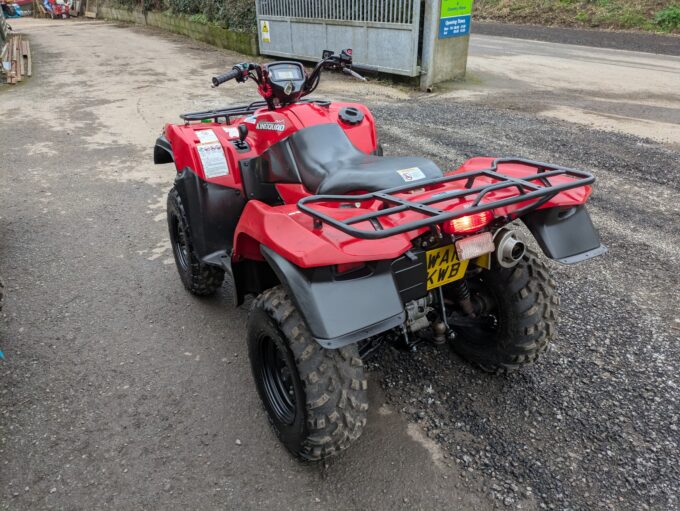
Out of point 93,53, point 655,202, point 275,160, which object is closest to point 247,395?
point 275,160

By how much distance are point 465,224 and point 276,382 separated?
1.23 m

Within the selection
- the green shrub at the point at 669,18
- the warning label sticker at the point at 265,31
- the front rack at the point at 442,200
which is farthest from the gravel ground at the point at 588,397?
the green shrub at the point at 669,18

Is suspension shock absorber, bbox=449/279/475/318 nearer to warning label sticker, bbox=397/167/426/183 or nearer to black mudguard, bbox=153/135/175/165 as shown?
warning label sticker, bbox=397/167/426/183

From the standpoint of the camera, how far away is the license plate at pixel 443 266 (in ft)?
7.22

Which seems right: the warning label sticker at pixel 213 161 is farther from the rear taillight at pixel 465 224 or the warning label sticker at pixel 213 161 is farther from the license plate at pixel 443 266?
the rear taillight at pixel 465 224

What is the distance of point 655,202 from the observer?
5.06 meters

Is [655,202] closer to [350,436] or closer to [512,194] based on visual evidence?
[512,194]

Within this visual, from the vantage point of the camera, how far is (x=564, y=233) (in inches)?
89.7

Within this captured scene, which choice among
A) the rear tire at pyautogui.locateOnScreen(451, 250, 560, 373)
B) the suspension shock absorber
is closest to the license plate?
the suspension shock absorber

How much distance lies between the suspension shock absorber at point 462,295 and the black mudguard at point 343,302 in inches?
28.1

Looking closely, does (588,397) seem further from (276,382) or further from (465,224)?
(276,382)

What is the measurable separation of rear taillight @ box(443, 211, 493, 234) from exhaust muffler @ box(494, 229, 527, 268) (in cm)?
25

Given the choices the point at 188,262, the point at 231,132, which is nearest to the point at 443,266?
the point at 231,132

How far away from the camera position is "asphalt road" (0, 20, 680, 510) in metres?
2.29
